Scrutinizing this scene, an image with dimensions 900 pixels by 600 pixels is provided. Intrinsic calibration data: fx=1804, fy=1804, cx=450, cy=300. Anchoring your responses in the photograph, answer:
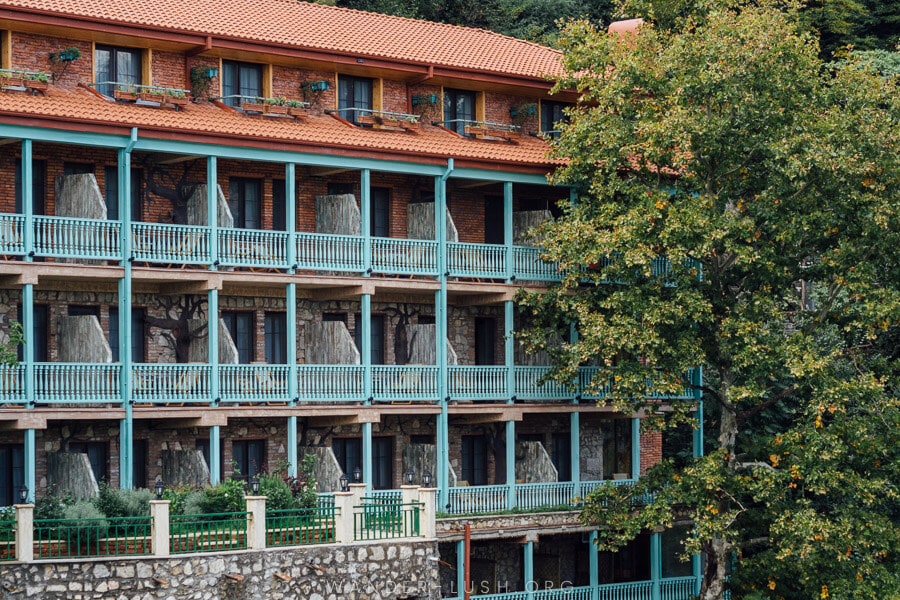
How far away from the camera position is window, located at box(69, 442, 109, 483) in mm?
39125

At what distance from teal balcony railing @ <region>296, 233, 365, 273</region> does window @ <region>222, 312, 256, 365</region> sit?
6.75ft

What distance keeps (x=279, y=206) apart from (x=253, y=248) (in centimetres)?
262

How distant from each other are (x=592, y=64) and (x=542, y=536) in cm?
1168

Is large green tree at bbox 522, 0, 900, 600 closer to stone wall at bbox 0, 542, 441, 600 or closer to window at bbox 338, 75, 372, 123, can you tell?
window at bbox 338, 75, 372, 123

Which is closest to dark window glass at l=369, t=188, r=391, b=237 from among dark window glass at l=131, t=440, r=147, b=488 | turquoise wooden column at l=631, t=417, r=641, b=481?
dark window glass at l=131, t=440, r=147, b=488

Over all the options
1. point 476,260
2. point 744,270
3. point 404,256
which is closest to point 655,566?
point 744,270

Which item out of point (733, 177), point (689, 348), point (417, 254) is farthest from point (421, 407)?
point (733, 177)

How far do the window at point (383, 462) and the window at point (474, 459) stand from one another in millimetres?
2238

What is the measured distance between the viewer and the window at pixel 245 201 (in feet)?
137

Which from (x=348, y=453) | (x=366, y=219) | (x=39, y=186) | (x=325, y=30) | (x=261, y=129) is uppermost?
(x=325, y=30)

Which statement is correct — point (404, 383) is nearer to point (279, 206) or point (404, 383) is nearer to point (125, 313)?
point (279, 206)

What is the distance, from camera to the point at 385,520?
3509 cm

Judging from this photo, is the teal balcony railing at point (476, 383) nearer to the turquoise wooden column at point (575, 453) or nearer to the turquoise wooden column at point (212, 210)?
the turquoise wooden column at point (575, 453)

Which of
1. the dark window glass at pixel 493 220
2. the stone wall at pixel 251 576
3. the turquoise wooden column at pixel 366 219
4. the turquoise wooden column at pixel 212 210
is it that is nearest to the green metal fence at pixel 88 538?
the stone wall at pixel 251 576
